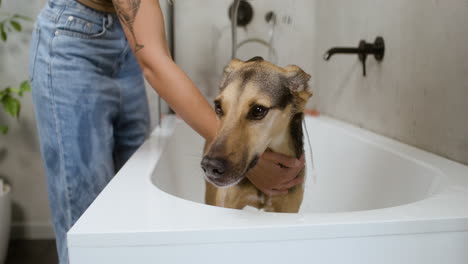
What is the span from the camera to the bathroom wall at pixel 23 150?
6.90 feet

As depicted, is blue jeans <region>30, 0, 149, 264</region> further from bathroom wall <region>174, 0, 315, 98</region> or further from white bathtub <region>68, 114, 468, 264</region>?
bathroom wall <region>174, 0, 315, 98</region>

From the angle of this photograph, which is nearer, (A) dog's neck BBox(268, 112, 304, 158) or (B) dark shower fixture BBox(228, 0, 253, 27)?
(A) dog's neck BBox(268, 112, 304, 158)

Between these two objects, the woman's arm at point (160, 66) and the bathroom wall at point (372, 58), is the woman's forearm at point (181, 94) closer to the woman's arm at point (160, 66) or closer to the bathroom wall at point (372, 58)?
the woman's arm at point (160, 66)

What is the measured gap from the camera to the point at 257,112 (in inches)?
33.8

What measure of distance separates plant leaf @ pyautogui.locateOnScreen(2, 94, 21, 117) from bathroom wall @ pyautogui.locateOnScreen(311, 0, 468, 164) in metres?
1.50

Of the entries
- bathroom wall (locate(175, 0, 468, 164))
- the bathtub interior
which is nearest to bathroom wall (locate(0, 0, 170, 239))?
bathroom wall (locate(175, 0, 468, 164))

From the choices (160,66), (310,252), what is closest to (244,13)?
(160,66)

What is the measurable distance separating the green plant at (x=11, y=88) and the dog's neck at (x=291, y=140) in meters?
1.42

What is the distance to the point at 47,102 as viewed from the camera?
1.05m

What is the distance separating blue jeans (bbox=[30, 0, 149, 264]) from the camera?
1034 millimetres

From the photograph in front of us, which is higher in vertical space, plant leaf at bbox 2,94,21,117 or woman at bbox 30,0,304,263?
woman at bbox 30,0,304,263

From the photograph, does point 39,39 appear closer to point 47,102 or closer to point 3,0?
point 47,102

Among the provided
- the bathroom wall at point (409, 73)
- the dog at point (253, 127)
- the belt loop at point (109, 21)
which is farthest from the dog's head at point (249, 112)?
the bathroom wall at point (409, 73)

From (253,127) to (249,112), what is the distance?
0.03 m
